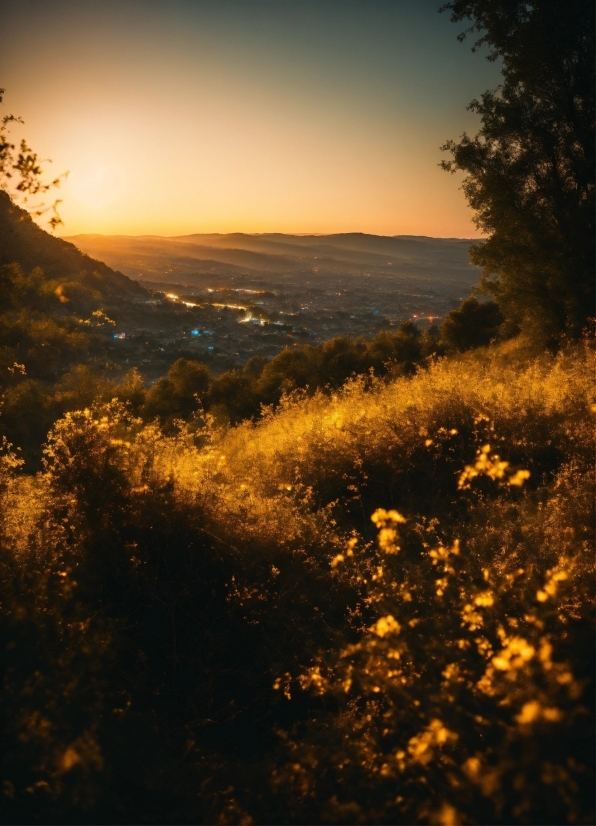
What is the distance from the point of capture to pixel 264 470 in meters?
7.46

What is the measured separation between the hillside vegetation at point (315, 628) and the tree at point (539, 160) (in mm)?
4611

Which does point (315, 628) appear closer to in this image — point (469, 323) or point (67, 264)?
Result: point (469, 323)

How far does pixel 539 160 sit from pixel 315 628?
393 inches

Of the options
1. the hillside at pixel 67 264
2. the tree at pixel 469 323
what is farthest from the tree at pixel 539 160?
the hillside at pixel 67 264

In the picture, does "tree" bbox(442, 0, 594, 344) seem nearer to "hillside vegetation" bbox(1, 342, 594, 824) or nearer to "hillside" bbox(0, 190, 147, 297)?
"hillside vegetation" bbox(1, 342, 594, 824)

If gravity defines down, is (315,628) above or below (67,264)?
below

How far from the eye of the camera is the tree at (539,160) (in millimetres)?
9348

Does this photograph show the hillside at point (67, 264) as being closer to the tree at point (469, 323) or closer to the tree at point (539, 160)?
the tree at point (469, 323)

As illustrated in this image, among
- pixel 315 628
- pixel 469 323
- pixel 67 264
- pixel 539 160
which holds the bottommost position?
pixel 315 628

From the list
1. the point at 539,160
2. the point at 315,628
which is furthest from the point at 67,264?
the point at 315,628

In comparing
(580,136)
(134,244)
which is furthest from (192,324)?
(134,244)

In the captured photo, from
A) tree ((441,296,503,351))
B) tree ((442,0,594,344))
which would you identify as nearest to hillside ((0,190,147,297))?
tree ((441,296,503,351))

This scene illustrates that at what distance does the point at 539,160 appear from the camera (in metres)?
10.5

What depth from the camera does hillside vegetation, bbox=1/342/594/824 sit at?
2924mm
